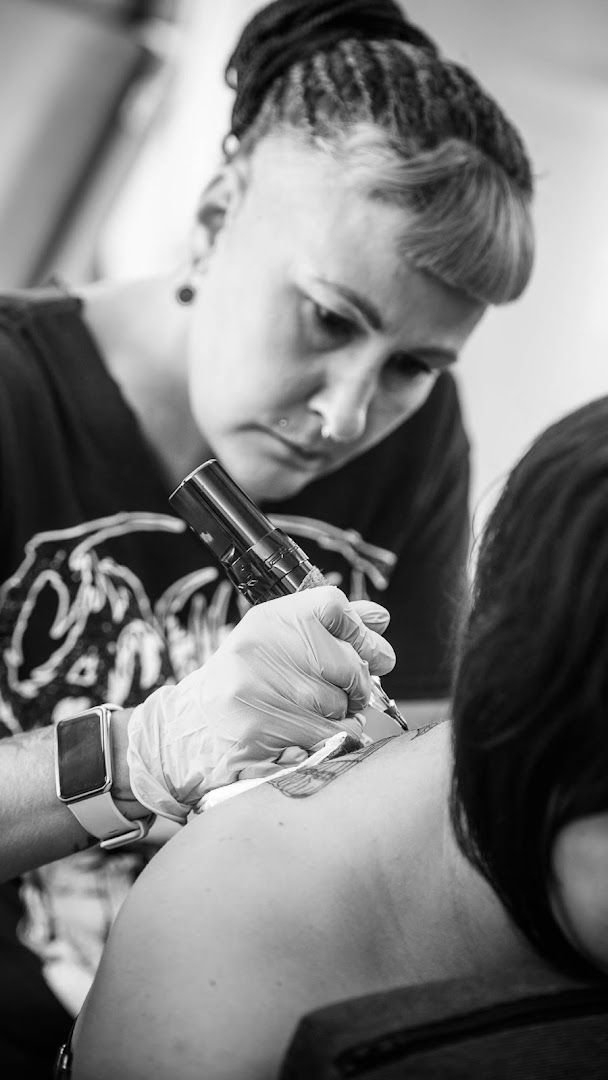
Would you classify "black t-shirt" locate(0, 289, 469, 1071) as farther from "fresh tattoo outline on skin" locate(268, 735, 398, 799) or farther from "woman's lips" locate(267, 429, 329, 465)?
"fresh tattoo outline on skin" locate(268, 735, 398, 799)

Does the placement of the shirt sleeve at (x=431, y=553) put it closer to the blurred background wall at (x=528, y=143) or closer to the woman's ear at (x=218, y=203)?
the woman's ear at (x=218, y=203)

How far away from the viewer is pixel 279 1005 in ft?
2.49

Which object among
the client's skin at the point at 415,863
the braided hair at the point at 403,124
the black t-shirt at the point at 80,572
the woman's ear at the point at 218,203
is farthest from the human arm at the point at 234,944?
the woman's ear at the point at 218,203

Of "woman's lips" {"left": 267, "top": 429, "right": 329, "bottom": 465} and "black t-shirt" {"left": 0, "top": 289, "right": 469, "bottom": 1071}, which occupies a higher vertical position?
"woman's lips" {"left": 267, "top": 429, "right": 329, "bottom": 465}

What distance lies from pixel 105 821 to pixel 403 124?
0.87 metres

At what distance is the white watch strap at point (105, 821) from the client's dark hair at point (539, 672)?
13.7 inches

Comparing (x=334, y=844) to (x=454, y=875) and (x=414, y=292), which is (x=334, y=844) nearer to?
(x=454, y=875)

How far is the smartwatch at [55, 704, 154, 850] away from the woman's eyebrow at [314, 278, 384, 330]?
567mm

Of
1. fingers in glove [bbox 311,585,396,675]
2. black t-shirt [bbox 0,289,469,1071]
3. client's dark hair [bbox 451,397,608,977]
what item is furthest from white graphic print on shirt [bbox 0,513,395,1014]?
client's dark hair [bbox 451,397,608,977]

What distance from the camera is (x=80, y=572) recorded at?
135 centimetres

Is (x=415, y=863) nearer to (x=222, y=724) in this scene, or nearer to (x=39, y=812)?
(x=222, y=724)

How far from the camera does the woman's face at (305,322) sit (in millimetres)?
1232

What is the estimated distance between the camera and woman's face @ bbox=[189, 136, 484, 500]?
123cm

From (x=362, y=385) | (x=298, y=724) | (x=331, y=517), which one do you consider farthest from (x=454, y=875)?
(x=331, y=517)
